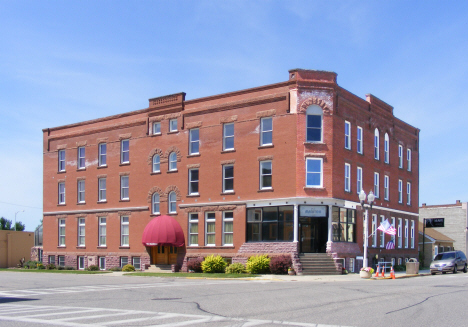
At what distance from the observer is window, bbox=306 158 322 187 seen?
35750 mm

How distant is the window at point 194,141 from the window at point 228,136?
2477mm

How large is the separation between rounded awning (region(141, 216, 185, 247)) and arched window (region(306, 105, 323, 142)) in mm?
12031

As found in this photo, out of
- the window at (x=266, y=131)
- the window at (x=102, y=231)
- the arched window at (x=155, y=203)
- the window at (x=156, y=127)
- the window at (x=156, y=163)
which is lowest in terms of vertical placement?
the window at (x=102, y=231)

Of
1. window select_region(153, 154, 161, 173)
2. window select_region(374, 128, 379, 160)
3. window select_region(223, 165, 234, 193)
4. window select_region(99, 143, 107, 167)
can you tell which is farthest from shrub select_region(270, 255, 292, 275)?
window select_region(99, 143, 107, 167)

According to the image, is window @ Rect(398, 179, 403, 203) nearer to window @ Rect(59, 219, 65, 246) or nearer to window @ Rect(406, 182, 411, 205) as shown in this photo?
window @ Rect(406, 182, 411, 205)

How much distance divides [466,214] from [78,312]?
61.2 metres

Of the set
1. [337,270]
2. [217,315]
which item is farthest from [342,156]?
[217,315]

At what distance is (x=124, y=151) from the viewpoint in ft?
150

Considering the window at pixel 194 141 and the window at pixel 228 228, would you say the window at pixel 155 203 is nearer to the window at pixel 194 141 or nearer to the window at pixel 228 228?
the window at pixel 194 141

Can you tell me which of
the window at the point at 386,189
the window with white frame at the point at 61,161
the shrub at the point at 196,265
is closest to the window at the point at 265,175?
the shrub at the point at 196,265

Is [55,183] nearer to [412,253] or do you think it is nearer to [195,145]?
[195,145]

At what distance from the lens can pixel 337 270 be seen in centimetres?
3472

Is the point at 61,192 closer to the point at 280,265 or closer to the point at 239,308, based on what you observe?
the point at 280,265

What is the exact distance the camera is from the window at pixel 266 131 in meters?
37.3
